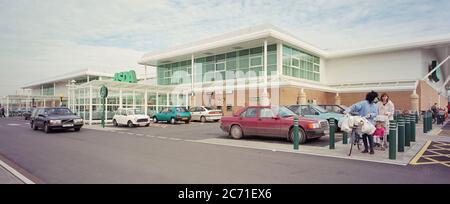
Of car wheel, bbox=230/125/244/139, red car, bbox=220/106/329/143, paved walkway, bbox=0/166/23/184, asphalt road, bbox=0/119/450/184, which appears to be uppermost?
red car, bbox=220/106/329/143

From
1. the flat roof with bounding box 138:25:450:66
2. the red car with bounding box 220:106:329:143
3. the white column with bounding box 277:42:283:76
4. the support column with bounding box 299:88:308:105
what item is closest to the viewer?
the red car with bounding box 220:106:329:143

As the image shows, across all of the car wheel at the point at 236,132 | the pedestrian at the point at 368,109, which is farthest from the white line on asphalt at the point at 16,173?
the pedestrian at the point at 368,109

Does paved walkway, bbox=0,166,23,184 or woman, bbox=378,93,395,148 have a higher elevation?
woman, bbox=378,93,395,148

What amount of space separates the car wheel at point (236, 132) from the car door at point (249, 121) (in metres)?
0.25

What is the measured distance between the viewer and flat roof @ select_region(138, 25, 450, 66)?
2691 cm

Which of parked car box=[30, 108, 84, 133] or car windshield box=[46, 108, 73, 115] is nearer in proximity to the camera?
parked car box=[30, 108, 84, 133]

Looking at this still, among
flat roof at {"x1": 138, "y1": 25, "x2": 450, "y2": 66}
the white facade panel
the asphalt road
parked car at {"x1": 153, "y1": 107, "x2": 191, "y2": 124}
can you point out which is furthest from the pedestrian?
the white facade panel

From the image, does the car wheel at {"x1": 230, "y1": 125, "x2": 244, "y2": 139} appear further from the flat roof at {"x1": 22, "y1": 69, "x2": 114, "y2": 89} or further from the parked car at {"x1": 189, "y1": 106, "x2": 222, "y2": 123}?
the flat roof at {"x1": 22, "y1": 69, "x2": 114, "y2": 89}

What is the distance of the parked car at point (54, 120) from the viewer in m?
15.5

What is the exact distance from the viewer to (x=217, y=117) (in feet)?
82.0

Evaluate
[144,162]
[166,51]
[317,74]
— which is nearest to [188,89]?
[166,51]

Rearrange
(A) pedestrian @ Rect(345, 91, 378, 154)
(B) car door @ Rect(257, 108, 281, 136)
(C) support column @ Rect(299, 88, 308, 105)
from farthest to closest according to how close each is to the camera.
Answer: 1. (C) support column @ Rect(299, 88, 308, 105)
2. (B) car door @ Rect(257, 108, 281, 136)
3. (A) pedestrian @ Rect(345, 91, 378, 154)

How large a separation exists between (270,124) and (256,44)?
64.7ft

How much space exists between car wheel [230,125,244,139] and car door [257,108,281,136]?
3.14 ft
